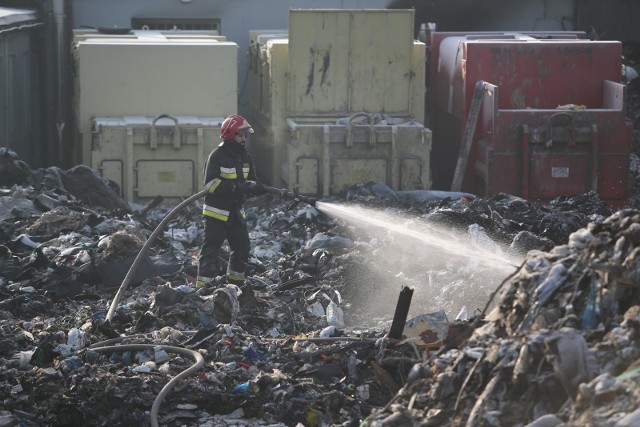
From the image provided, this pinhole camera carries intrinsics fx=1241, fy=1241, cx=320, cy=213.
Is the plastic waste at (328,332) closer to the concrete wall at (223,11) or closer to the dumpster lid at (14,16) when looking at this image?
the dumpster lid at (14,16)

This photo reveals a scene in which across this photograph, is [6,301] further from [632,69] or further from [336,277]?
[632,69]

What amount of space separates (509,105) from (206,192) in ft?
17.7

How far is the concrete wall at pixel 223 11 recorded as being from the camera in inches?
693

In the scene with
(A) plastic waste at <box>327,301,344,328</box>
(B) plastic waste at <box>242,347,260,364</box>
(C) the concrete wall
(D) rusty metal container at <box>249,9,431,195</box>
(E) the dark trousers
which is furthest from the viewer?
(C) the concrete wall

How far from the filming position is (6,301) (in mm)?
9883

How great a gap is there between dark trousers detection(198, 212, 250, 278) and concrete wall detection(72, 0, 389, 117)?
23.5 feet

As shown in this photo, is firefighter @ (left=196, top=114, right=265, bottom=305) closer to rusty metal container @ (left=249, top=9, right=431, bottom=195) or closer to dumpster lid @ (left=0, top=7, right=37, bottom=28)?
rusty metal container @ (left=249, top=9, right=431, bottom=195)

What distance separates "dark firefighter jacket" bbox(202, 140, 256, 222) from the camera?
10.2 metres

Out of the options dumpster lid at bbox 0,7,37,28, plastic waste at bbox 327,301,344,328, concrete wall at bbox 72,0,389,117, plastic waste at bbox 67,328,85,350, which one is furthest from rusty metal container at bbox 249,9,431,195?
plastic waste at bbox 67,328,85,350

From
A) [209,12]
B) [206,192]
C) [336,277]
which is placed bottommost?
[336,277]

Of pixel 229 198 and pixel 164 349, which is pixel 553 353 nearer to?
pixel 164 349

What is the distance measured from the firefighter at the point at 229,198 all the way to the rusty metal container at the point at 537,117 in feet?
13.6

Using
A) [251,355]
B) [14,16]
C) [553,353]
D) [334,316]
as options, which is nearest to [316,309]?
Result: [334,316]

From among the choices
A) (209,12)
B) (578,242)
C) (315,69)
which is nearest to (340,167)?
(315,69)
